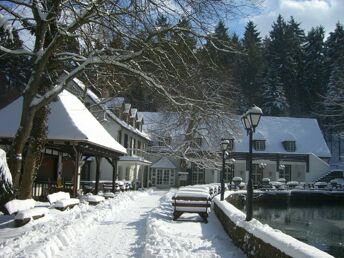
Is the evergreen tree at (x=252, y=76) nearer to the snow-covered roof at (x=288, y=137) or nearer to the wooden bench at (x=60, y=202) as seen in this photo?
the snow-covered roof at (x=288, y=137)

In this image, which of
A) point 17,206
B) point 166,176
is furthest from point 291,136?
point 17,206

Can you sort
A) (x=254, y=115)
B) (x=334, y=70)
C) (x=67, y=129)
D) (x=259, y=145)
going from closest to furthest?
(x=254, y=115) → (x=67, y=129) → (x=259, y=145) → (x=334, y=70)

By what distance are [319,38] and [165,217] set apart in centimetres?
6313

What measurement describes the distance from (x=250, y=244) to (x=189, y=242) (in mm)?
1713

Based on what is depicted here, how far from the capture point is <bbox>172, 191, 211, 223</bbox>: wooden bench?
51.7 feet

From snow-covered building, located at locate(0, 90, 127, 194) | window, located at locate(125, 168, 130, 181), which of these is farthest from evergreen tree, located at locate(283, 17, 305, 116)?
snow-covered building, located at locate(0, 90, 127, 194)

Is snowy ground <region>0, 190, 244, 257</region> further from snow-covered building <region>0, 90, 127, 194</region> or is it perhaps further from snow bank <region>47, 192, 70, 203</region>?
snow-covered building <region>0, 90, 127, 194</region>

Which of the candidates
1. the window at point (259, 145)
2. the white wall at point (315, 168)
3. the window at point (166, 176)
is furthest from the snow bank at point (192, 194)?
Answer: the white wall at point (315, 168)

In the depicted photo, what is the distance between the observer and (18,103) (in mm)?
22906

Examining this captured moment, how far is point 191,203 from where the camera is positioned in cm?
1584

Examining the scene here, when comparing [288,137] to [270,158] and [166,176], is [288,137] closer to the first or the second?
[270,158]

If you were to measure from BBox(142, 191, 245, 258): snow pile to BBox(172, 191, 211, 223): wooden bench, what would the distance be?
2.02ft

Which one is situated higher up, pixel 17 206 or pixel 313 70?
pixel 313 70

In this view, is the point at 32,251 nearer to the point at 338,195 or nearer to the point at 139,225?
the point at 139,225
